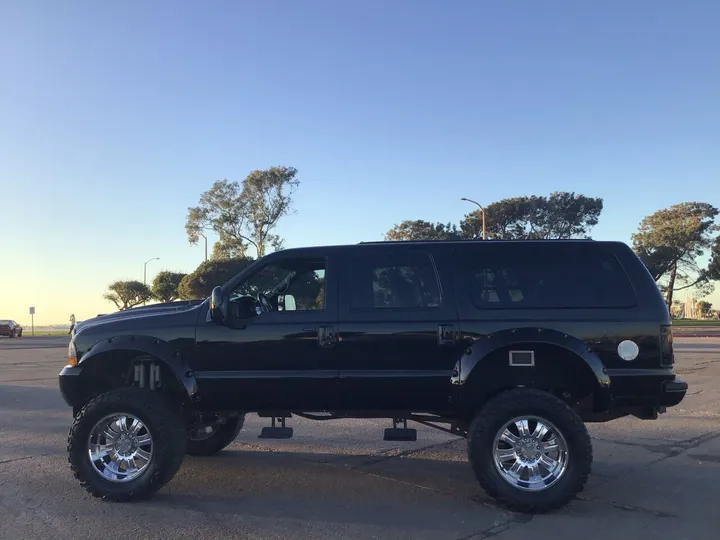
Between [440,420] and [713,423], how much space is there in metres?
5.06

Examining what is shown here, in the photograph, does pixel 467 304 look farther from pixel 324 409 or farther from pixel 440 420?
pixel 324 409

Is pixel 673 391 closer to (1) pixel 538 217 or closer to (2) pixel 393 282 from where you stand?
(2) pixel 393 282

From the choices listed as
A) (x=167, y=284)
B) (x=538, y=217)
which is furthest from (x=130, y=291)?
(x=538, y=217)

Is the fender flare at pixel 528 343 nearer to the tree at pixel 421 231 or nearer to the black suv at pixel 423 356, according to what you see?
the black suv at pixel 423 356

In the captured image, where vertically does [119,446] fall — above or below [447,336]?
below

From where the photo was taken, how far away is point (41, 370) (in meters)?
16.6

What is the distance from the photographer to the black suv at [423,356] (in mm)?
5141

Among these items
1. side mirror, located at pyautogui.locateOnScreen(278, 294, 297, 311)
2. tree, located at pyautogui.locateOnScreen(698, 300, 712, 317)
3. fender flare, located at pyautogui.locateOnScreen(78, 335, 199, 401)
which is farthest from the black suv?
tree, located at pyautogui.locateOnScreen(698, 300, 712, 317)

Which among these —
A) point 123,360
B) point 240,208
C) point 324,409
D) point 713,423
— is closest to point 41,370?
point 123,360

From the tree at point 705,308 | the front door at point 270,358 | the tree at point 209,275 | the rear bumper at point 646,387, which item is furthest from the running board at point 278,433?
the tree at point 705,308

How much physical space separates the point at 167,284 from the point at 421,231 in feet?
72.6

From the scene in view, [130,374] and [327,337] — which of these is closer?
[327,337]

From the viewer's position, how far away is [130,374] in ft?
19.2

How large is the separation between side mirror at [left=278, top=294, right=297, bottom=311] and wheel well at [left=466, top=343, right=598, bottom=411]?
5.48ft
